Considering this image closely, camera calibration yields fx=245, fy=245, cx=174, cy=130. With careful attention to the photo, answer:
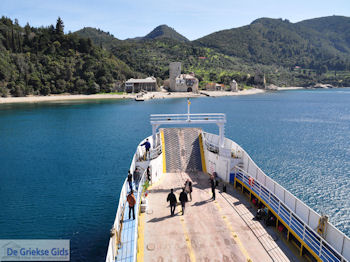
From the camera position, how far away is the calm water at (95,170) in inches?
745

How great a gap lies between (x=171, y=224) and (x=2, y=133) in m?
55.9

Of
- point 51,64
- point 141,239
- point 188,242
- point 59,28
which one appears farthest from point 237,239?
point 59,28

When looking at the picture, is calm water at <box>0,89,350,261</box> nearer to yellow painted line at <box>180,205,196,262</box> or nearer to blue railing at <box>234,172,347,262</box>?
yellow painted line at <box>180,205,196,262</box>

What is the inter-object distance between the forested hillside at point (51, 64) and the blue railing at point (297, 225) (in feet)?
453

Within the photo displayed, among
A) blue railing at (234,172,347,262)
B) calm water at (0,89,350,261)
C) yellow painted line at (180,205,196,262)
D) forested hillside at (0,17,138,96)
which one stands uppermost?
forested hillside at (0,17,138,96)

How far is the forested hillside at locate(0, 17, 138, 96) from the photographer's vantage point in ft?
429

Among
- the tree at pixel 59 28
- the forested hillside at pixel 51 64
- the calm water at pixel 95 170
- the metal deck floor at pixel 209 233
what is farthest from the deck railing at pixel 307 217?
the tree at pixel 59 28

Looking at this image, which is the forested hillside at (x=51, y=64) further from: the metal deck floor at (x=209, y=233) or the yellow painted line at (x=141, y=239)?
the metal deck floor at (x=209, y=233)

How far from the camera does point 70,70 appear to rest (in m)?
144

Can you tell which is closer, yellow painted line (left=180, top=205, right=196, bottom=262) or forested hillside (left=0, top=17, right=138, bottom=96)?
yellow painted line (left=180, top=205, right=196, bottom=262)

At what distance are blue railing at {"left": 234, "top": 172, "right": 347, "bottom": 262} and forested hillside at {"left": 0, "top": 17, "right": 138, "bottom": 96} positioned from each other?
13820 centimetres

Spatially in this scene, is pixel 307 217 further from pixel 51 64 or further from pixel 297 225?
pixel 51 64

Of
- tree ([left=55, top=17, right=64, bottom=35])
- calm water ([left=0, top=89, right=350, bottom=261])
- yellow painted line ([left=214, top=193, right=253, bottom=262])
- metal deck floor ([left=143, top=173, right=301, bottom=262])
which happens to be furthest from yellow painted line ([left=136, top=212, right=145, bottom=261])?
tree ([left=55, top=17, right=64, bottom=35])

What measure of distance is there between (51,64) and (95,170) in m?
136
